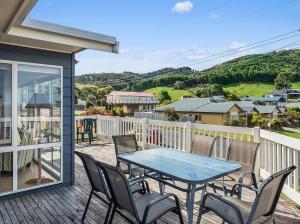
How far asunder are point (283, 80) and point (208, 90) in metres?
10.9

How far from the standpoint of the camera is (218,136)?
5.30 m

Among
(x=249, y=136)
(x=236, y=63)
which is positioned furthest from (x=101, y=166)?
(x=236, y=63)

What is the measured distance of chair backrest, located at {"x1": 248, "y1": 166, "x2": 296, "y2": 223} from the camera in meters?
2.07

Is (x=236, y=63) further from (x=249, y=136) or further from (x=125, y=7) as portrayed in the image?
(x=249, y=136)

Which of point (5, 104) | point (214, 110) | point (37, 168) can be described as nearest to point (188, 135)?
point (37, 168)

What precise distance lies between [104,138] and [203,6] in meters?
25.0

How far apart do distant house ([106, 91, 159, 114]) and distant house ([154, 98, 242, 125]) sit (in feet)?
25.3

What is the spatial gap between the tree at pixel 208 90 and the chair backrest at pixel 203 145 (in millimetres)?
37006

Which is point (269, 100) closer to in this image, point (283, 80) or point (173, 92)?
point (283, 80)

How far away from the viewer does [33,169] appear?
4.22 meters

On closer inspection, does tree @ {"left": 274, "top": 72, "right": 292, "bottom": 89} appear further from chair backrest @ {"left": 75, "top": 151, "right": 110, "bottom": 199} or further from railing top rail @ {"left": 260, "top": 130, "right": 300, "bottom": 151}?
chair backrest @ {"left": 75, "top": 151, "right": 110, "bottom": 199}

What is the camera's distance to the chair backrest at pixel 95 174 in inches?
108

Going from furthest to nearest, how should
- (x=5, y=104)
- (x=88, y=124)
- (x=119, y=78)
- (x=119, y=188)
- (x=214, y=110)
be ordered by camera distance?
1. (x=119, y=78)
2. (x=214, y=110)
3. (x=88, y=124)
4. (x=5, y=104)
5. (x=119, y=188)

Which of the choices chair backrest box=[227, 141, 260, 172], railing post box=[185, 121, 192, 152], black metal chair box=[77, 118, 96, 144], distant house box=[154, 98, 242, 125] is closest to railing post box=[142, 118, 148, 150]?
railing post box=[185, 121, 192, 152]
